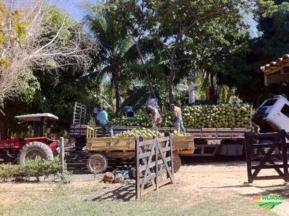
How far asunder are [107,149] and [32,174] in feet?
9.53

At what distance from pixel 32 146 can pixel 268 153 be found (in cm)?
823

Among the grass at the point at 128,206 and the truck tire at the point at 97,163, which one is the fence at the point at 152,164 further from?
the truck tire at the point at 97,163

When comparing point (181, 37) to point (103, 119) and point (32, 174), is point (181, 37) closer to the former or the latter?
point (103, 119)

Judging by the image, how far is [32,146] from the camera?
56.8 ft

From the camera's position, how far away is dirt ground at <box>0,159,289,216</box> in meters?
11.1

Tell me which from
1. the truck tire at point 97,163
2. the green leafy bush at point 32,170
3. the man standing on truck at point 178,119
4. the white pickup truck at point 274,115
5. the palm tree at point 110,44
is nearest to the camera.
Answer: the green leafy bush at point 32,170

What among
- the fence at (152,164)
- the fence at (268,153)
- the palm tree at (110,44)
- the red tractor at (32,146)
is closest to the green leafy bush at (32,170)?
the red tractor at (32,146)

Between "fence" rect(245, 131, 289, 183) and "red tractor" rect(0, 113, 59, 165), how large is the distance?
23.3 feet

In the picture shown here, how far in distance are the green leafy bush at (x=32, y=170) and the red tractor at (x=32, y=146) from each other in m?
1.98

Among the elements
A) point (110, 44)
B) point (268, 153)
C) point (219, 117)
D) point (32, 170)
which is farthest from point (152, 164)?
point (110, 44)

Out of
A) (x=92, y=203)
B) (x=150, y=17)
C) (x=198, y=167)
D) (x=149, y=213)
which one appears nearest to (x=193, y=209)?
(x=149, y=213)

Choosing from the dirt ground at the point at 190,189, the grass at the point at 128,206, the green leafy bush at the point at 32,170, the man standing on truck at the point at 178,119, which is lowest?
the grass at the point at 128,206

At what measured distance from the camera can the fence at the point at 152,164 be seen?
37.9ft

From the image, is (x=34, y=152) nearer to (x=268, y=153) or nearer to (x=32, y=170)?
(x=32, y=170)
